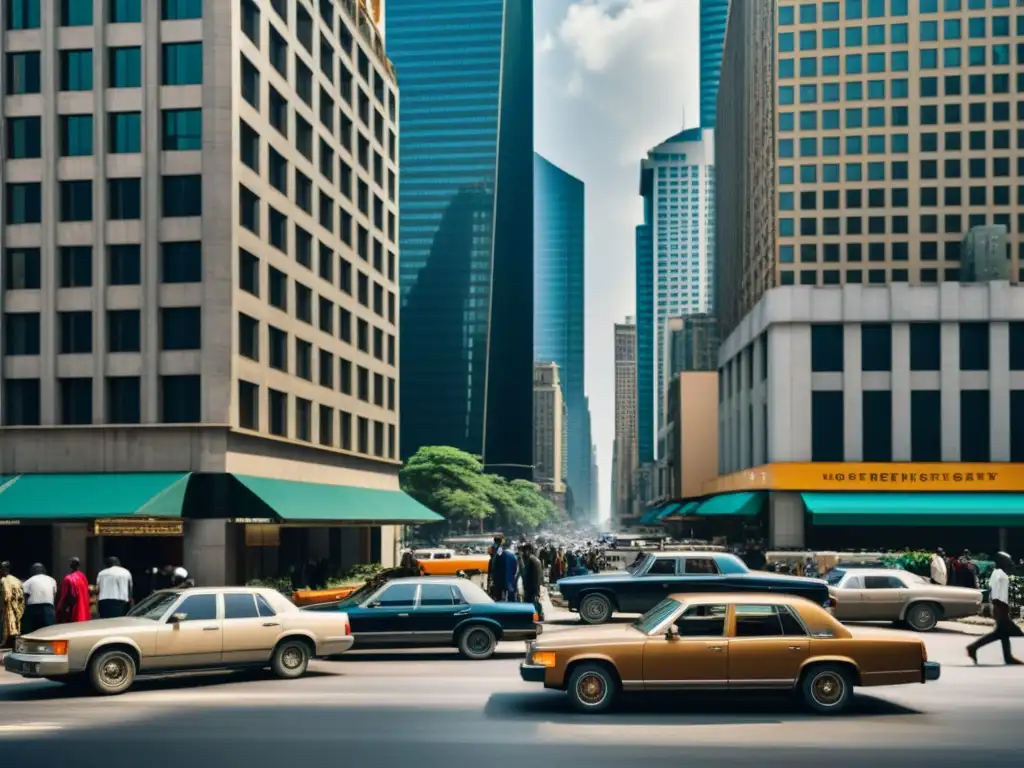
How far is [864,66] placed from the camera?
78.1 m

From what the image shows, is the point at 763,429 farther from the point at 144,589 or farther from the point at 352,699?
the point at 352,699

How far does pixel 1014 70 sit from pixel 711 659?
73.6m

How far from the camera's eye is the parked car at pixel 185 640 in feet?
52.7

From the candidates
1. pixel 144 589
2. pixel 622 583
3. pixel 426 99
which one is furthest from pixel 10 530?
pixel 426 99

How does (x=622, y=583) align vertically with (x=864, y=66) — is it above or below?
below

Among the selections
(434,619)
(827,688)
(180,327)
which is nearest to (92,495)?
(180,327)

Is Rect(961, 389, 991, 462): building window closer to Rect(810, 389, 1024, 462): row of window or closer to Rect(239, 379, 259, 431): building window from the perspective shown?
Rect(810, 389, 1024, 462): row of window

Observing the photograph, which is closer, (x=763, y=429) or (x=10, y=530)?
(x=10, y=530)

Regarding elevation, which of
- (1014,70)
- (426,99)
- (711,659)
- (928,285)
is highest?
(426,99)

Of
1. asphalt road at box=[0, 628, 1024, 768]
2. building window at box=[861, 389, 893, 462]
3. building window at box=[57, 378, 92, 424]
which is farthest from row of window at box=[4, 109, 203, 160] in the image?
building window at box=[861, 389, 893, 462]

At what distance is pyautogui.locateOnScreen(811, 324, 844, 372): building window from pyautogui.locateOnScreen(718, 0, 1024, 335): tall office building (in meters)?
18.7

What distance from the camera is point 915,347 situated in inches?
2402

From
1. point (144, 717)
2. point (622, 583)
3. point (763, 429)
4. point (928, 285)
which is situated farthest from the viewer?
point (763, 429)

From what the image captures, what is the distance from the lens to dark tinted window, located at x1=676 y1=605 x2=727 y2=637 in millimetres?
14500
